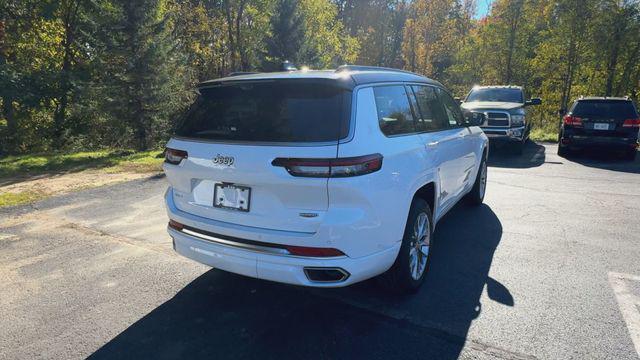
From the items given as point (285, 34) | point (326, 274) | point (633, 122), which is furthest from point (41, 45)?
point (633, 122)

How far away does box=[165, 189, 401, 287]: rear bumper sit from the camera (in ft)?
9.07

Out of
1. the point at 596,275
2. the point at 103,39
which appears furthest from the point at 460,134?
the point at 103,39

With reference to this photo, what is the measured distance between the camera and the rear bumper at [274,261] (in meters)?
2.76

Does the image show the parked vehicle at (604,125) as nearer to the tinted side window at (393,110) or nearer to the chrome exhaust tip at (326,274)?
the tinted side window at (393,110)

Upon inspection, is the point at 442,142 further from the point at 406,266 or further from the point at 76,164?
the point at 76,164

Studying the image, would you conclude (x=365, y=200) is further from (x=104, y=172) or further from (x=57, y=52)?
(x=57, y=52)

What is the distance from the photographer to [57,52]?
2272cm

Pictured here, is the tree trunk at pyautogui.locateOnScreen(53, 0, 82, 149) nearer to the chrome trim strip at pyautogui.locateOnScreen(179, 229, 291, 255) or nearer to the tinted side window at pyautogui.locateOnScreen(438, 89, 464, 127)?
the tinted side window at pyautogui.locateOnScreen(438, 89, 464, 127)

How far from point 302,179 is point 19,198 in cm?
616

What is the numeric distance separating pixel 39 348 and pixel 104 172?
6.89 m

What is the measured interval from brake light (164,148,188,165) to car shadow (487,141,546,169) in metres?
8.74

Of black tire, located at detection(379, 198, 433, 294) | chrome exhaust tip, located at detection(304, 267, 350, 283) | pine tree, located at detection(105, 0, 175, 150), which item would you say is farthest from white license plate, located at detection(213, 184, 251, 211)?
pine tree, located at detection(105, 0, 175, 150)

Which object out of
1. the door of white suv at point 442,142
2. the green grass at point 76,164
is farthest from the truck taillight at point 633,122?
the green grass at point 76,164

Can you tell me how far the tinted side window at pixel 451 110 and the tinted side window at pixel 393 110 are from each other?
3.92 ft
